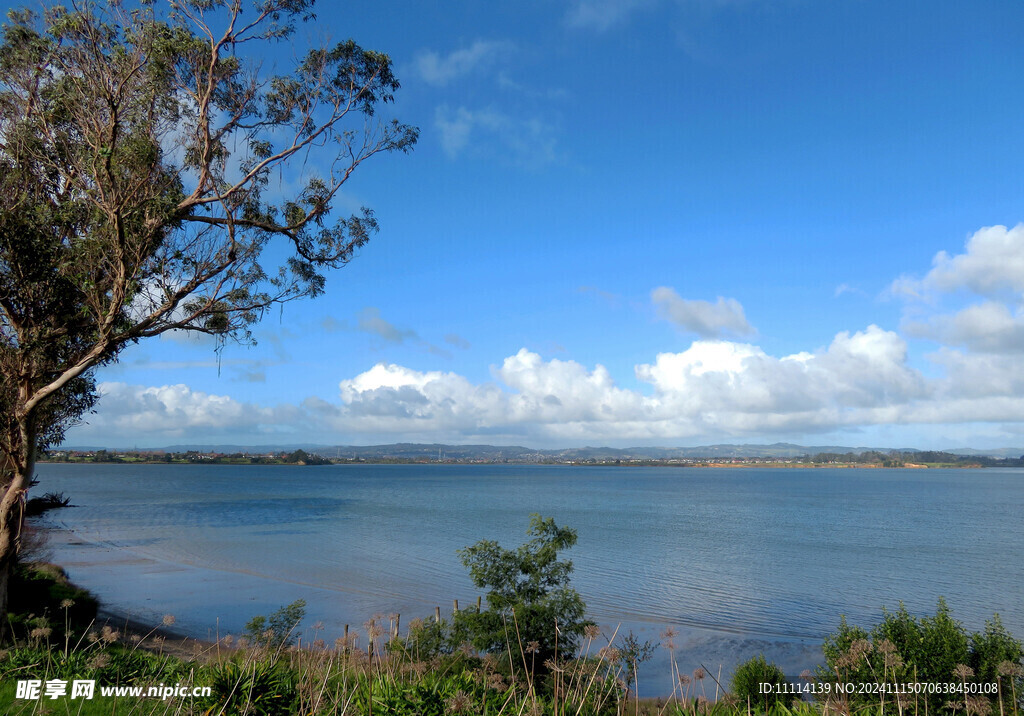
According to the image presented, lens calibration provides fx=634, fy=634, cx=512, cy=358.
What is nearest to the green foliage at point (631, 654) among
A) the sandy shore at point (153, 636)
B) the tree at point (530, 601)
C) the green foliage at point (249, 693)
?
the tree at point (530, 601)

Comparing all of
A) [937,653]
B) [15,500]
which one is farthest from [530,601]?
[15,500]

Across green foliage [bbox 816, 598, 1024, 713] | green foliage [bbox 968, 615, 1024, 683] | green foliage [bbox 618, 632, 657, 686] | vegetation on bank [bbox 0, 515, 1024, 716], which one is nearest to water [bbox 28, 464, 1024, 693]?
green foliage [bbox 618, 632, 657, 686]

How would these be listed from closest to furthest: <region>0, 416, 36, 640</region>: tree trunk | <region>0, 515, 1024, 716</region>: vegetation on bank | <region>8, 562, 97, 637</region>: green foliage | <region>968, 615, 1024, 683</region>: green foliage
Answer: <region>0, 515, 1024, 716</region>: vegetation on bank → <region>0, 416, 36, 640</region>: tree trunk → <region>968, 615, 1024, 683</region>: green foliage → <region>8, 562, 97, 637</region>: green foliage

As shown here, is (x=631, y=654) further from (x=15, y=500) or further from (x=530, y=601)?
(x=15, y=500)

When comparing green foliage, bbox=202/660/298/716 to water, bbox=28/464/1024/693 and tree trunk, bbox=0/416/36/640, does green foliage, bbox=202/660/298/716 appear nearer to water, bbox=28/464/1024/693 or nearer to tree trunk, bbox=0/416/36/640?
tree trunk, bbox=0/416/36/640

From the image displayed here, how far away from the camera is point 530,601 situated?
15062 mm

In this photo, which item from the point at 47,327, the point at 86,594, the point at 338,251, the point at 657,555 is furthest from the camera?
the point at 657,555

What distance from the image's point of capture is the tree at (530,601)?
1422 cm

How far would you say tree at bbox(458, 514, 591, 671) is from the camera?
14.2 metres

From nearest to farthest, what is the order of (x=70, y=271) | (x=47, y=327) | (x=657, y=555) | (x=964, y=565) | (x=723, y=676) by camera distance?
(x=70, y=271), (x=47, y=327), (x=723, y=676), (x=964, y=565), (x=657, y=555)

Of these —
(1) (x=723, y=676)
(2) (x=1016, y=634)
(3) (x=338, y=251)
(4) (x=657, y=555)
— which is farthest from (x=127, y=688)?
(4) (x=657, y=555)

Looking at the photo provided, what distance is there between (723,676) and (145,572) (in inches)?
1239

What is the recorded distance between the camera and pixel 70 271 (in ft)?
37.8

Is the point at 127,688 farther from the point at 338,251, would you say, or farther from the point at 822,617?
the point at 822,617
